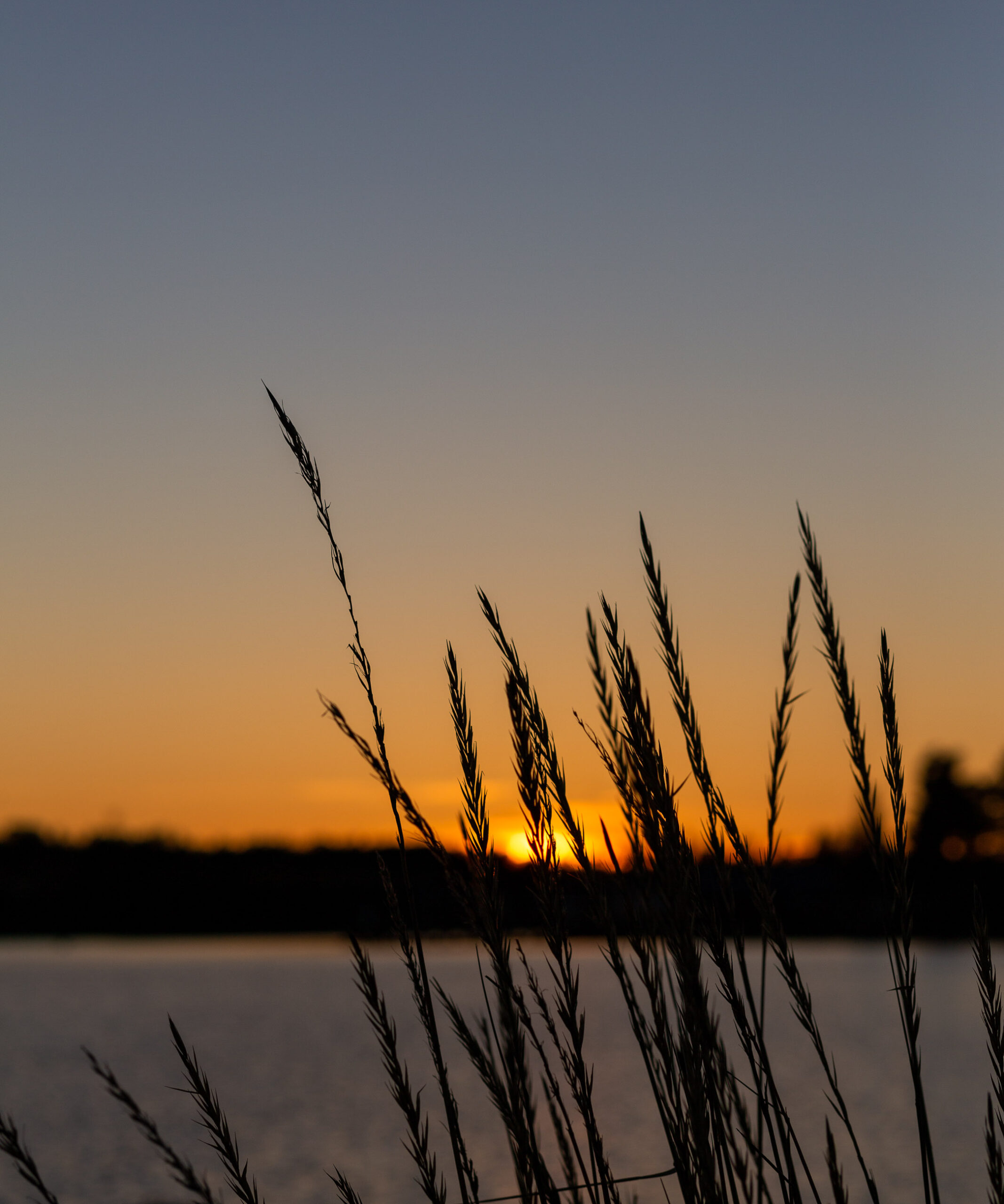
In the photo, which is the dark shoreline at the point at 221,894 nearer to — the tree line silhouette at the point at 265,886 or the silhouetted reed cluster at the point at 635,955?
the tree line silhouette at the point at 265,886

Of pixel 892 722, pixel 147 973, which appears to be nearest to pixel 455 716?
pixel 892 722

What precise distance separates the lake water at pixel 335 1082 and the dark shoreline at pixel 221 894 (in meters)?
5.74

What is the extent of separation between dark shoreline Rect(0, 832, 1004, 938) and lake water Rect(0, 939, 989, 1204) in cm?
574

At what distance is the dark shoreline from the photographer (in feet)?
194

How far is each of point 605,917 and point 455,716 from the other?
0.31m

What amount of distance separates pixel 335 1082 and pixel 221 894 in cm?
5675

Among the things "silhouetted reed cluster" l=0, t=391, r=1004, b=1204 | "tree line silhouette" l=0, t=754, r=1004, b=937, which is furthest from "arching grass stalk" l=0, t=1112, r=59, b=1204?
"tree line silhouette" l=0, t=754, r=1004, b=937

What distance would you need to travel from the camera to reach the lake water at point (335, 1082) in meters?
15.2

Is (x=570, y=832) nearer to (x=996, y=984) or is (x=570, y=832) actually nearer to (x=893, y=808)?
(x=893, y=808)

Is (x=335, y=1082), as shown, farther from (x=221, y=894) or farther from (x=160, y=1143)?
(x=221, y=894)

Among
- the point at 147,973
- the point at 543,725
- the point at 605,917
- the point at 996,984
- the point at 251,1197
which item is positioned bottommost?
the point at 147,973

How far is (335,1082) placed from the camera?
2523 centimetres

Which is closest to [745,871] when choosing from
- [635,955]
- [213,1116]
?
[635,955]

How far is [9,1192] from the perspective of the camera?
14.9 metres
